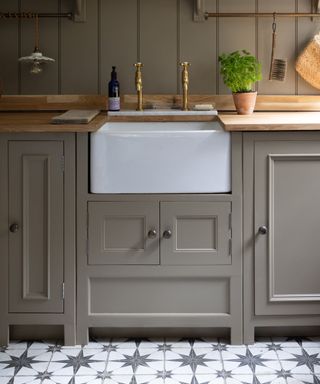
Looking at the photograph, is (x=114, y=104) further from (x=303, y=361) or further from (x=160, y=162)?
(x=303, y=361)

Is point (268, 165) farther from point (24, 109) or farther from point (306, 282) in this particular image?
point (24, 109)

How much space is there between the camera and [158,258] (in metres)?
3.03

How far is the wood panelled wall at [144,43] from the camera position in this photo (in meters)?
3.66

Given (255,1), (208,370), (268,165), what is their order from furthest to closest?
(255,1), (268,165), (208,370)

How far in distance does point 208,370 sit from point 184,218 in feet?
1.91

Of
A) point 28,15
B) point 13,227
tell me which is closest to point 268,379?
point 13,227

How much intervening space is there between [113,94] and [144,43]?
315 millimetres

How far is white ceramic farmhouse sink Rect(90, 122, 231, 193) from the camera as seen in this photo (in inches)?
118

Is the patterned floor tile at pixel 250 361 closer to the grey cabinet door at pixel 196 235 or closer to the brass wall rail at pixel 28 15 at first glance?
the grey cabinet door at pixel 196 235

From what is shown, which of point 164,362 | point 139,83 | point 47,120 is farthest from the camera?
point 139,83

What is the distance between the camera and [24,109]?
3674 millimetres

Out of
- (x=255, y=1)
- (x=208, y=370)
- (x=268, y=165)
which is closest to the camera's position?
(x=208, y=370)

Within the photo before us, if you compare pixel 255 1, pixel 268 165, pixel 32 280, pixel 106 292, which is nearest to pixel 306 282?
pixel 268 165

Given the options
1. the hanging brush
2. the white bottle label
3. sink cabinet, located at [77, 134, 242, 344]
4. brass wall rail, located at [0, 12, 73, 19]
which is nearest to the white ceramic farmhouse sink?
sink cabinet, located at [77, 134, 242, 344]
